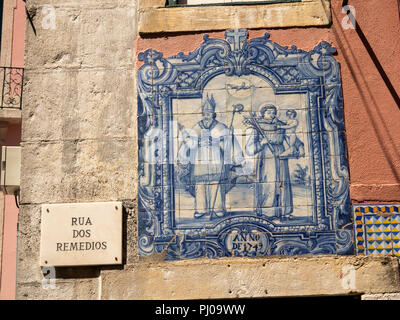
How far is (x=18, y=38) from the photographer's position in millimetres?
10594

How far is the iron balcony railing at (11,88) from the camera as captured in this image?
10203mm

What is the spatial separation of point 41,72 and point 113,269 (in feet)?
5.75

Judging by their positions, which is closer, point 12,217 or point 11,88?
point 12,217

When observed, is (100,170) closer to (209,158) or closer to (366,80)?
(209,158)

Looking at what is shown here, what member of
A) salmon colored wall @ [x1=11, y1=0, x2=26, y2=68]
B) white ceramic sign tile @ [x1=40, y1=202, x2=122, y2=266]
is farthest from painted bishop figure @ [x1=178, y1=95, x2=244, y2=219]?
salmon colored wall @ [x1=11, y1=0, x2=26, y2=68]

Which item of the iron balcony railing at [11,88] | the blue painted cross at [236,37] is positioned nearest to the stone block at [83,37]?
the blue painted cross at [236,37]

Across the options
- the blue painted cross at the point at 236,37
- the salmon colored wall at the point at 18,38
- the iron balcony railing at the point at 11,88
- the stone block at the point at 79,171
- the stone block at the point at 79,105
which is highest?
the salmon colored wall at the point at 18,38

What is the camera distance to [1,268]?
381 inches

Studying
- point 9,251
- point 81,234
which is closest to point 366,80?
point 81,234

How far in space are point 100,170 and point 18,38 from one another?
19.4ft

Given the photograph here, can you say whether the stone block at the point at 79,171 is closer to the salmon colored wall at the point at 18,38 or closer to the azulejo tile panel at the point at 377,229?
the azulejo tile panel at the point at 377,229

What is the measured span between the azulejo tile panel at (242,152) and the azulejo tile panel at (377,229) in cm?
9

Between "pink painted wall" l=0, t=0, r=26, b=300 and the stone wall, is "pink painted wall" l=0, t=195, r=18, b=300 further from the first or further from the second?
the stone wall
